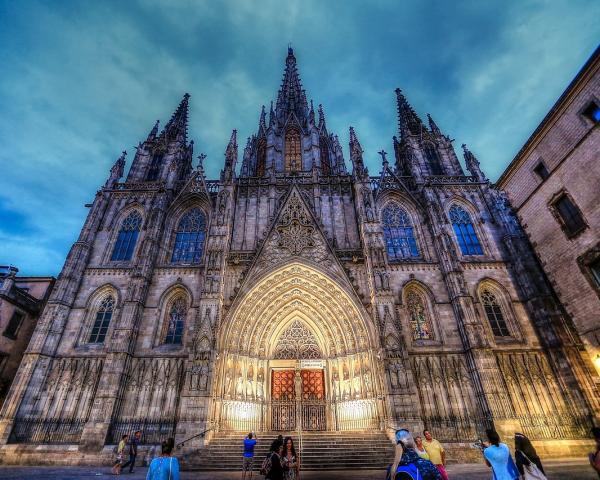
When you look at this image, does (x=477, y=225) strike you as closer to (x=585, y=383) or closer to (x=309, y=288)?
(x=585, y=383)

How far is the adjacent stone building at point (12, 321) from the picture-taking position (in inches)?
664

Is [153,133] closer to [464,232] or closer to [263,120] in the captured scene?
[263,120]

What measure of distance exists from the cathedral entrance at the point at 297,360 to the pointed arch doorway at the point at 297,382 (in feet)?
0.14

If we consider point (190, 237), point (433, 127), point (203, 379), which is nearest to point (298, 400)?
point (203, 379)

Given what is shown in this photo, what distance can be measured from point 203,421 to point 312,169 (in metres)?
16.5

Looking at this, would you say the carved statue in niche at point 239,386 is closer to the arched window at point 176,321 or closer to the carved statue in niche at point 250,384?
the carved statue in niche at point 250,384

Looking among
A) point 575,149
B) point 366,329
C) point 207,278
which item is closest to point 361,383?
point 366,329

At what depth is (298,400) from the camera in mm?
14797

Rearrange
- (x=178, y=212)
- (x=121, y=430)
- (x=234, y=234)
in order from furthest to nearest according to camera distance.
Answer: (x=178, y=212), (x=234, y=234), (x=121, y=430)

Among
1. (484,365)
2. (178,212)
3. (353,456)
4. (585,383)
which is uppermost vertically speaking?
(178,212)

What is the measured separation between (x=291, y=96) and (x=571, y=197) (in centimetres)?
2532

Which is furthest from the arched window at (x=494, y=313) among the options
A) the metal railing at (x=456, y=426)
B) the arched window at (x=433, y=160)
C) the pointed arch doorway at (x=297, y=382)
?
the arched window at (x=433, y=160)

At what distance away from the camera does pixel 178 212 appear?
68.8 ft

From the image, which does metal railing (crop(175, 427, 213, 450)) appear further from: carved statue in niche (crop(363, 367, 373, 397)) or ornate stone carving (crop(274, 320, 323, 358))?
carved statue in niche (crop(363, 367, 373, 397))
